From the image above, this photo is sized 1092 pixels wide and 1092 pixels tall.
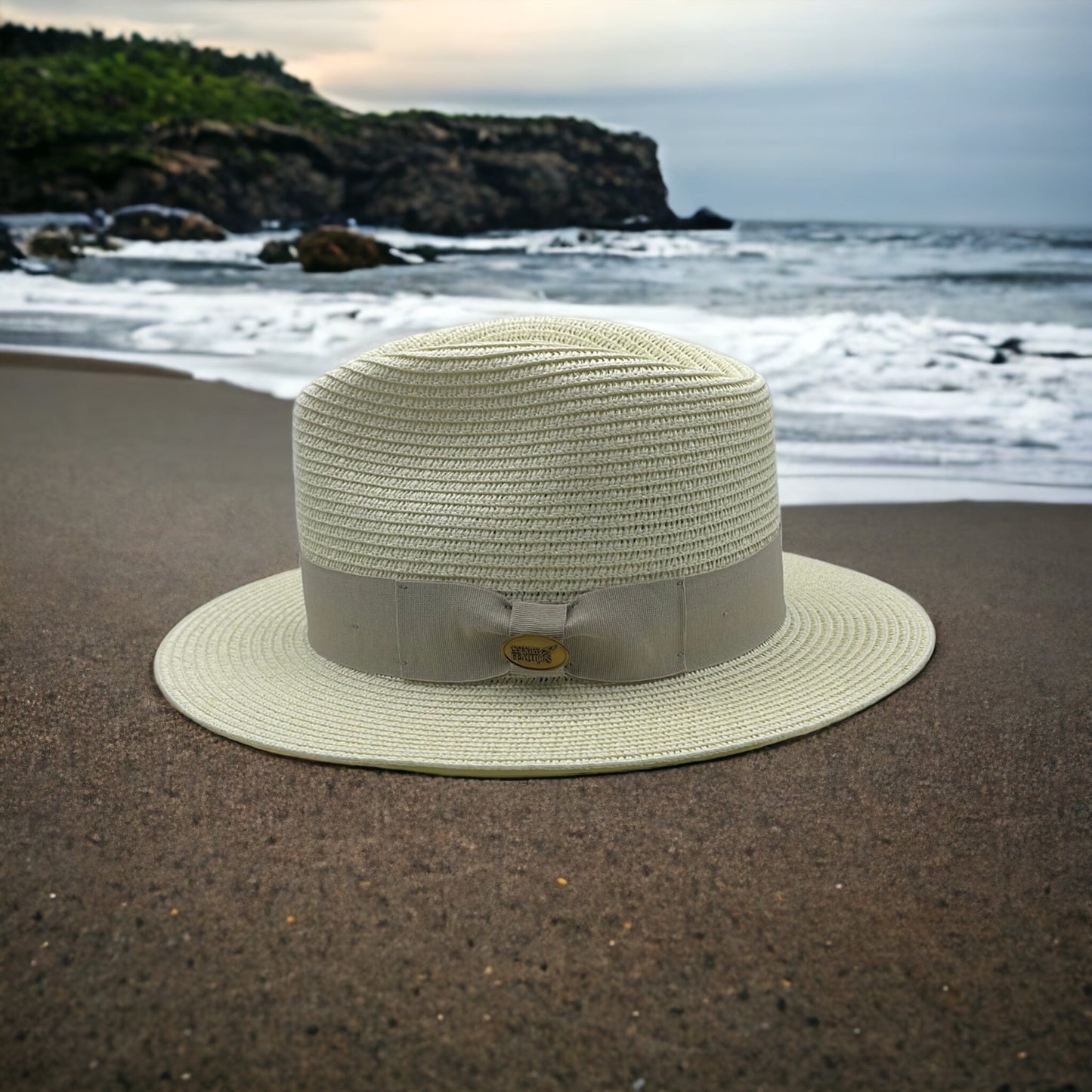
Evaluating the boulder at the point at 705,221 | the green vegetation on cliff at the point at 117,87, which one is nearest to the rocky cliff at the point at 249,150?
the green vegetation on cliff at the point at 117,87

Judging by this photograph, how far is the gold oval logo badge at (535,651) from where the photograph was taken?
148 cm

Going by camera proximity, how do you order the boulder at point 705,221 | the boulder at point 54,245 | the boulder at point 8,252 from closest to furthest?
the boulder at point 705,221 < the boulder at point 8,252 < the boulder at point 54,245

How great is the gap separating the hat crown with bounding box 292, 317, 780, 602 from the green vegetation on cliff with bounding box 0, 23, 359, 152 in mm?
6000

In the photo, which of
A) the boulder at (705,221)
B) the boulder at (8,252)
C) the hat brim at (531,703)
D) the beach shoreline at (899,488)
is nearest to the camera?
the hat brim at (531,703)

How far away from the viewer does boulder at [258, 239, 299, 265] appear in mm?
6930

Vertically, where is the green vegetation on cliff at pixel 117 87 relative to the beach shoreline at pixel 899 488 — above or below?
above

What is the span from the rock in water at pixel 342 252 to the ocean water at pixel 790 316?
10 cm

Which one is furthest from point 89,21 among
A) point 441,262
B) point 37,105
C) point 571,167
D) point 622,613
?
point 622,613

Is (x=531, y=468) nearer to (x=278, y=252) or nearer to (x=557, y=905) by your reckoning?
(x=557, y=905)

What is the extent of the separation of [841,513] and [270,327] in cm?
383

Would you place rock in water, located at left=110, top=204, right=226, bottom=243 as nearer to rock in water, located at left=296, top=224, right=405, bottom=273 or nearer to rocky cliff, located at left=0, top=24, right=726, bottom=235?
rocky cliff, located at left=0, top=24, right=726, bottom=235

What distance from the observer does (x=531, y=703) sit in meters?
1.49

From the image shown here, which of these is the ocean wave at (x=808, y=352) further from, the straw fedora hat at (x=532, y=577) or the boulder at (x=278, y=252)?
the straw fedora hat at (x=532, y=577)

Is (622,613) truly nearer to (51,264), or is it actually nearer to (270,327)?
(270,327)
